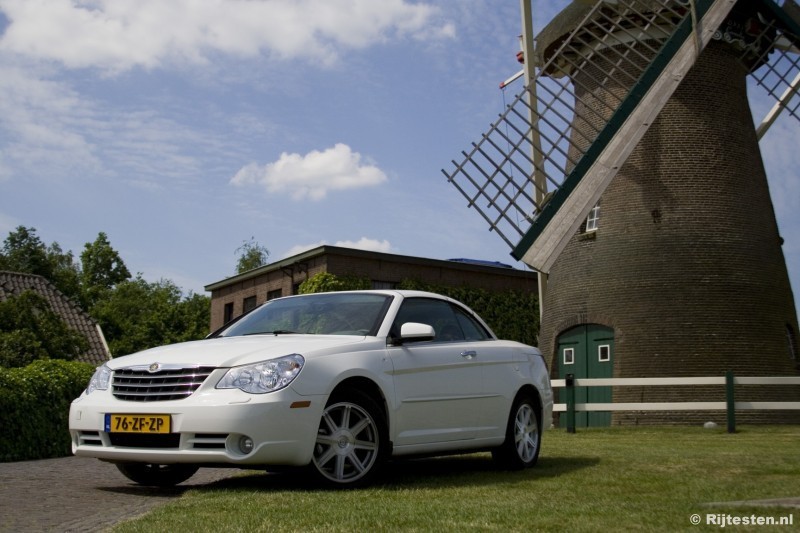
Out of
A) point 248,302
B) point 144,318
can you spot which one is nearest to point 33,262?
point 144,318

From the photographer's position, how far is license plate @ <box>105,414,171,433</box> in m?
7.05

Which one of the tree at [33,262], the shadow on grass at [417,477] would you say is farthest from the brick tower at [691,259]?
the tree at [33,262]

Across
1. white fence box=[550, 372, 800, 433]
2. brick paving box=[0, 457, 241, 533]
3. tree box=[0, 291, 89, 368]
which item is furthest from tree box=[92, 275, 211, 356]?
brick paving box=[0, 457, 241, 533]

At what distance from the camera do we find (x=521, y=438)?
365 inches

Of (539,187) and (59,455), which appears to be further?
(539,187)

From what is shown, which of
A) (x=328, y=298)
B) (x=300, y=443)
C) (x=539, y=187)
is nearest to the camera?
(x=300, y=443)

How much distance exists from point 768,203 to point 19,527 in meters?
20.9

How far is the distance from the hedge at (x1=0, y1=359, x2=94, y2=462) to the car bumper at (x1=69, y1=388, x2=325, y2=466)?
535cm

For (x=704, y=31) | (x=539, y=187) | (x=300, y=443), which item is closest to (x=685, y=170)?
(x=704, y=31)

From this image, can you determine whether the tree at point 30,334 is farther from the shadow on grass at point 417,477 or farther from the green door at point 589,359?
the shadow on grass at point 417,477

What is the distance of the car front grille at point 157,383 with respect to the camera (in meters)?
7.09

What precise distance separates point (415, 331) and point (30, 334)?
49.4 feet

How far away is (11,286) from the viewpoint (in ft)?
90.1

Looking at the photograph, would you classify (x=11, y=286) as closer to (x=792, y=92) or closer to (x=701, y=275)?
(x=701, y=275)
